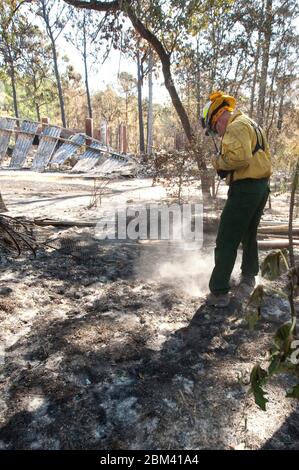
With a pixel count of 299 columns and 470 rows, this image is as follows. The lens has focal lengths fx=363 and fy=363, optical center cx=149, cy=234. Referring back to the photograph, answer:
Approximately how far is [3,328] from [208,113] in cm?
248

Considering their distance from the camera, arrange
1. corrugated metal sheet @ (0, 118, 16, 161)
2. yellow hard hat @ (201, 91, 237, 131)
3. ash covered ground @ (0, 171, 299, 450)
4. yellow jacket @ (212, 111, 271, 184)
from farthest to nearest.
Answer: corrugated metal sheet @ (0, 118, 16, 161) → yellow hard hat @ (201, 91, 237, 131) → yellow jacket @ (212, 111, 271, 184) → ash covered ground @ (0, 171, 299, 450)

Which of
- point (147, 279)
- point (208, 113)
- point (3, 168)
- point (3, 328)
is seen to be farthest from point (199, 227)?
point (3, 168)

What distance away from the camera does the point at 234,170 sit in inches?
123

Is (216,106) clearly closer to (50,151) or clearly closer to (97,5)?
(97,5)

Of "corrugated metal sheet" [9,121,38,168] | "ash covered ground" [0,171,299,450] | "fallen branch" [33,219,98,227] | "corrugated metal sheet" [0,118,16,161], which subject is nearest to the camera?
"ash covered ground" [0,171,299,450]

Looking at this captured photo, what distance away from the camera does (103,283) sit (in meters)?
3.91

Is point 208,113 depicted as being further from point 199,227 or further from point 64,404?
point 199,227

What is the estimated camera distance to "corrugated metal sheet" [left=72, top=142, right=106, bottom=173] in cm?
1683

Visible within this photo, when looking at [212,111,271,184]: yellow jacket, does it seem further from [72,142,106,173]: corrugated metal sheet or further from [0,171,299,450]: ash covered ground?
[72,142,106,173]: corrugated metal sheet

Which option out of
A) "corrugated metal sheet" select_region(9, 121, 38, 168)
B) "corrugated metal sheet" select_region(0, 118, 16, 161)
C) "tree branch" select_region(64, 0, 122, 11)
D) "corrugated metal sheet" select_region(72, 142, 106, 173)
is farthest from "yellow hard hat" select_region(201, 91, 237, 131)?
"corrugated metal sheet" select_region(0, 118, 16, 161)

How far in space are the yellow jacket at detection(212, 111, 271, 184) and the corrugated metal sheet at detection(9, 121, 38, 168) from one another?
51.4 ft

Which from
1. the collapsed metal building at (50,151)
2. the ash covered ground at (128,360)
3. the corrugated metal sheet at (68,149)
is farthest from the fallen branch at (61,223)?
the corrugated metal sheet at (68,149)

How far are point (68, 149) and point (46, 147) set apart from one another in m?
1.07

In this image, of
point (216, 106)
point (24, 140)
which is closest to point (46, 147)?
point (24, 140)
